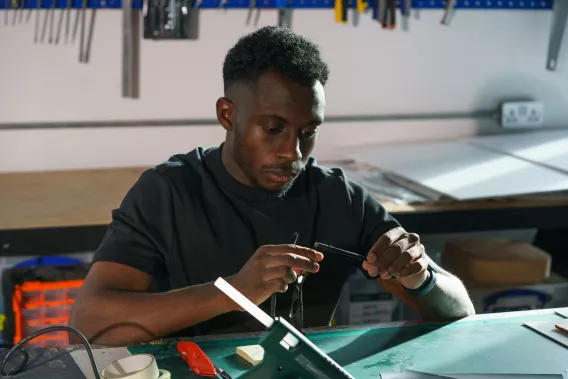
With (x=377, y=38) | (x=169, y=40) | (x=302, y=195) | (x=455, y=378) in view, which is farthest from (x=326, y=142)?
(x=455, y=378)

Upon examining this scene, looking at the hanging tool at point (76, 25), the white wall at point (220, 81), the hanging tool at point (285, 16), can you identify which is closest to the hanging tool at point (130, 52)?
the white wall at point (220, 81)

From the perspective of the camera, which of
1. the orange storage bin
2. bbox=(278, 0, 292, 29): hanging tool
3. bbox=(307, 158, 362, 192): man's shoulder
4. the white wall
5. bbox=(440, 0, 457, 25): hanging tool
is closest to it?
bbox=(307, 158, 362, 192): man's shoulder

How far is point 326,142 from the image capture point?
292 centimetres

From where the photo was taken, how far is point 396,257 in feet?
4.66

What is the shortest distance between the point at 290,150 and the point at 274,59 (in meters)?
0.17

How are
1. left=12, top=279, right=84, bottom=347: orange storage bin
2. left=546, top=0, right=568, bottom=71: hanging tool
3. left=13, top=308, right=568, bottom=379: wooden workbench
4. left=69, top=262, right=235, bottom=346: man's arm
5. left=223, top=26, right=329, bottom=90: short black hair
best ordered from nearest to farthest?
left=13, top=308, right=568, bottom=379: wooden workbench < left=69, top=262, right=235, bottom=346: man's arm < left=223, top=26, right=329, bottom=90: short black hair < left=12, top=279, right=84, bottom=347: orange storage bin < left=546, top=0, right=568, bottom=71: hanging tool

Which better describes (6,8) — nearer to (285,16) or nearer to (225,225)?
(285,16)

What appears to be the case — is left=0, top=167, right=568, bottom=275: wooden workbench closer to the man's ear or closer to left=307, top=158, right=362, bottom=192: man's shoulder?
left=307, top=158, right=362, bottom=192: man's shoulder

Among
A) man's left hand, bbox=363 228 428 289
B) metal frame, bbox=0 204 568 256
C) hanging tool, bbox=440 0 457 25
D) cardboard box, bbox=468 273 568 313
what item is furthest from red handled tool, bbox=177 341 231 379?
hanging tool, bbox=440 0 457 25

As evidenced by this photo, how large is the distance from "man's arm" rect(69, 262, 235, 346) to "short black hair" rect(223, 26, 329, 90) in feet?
1.30

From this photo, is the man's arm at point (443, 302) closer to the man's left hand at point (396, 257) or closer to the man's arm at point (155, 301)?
the man's left hand at point (396, 257)

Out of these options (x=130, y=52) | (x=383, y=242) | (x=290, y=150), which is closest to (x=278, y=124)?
(x=290, y=150)

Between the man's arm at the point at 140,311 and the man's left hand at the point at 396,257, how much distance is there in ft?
0.81

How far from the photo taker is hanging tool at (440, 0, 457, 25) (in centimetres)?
289
